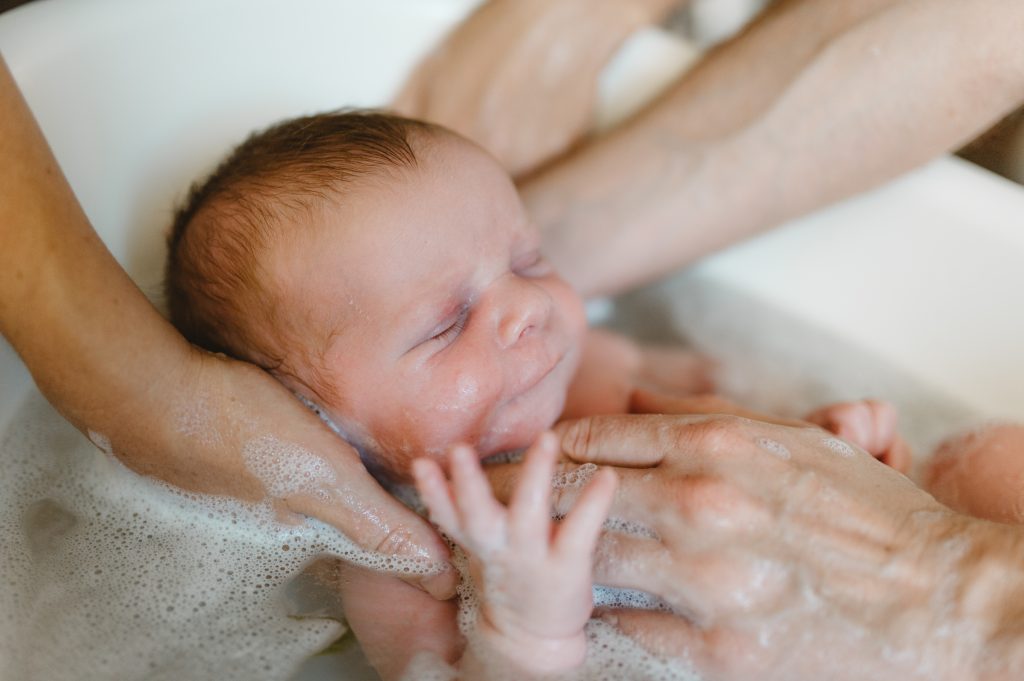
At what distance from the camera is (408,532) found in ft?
3.07

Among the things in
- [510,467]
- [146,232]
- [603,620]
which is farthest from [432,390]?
[146,232]

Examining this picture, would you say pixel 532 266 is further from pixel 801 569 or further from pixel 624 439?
pixel 801 569

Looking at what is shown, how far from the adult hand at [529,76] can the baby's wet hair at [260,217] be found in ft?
1.32

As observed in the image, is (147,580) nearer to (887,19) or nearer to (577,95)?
(577,95)

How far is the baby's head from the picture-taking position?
98 cm

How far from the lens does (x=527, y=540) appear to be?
76 centimetres

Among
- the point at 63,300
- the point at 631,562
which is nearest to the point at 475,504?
the point at 631,562

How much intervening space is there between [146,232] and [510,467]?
66 centimetres

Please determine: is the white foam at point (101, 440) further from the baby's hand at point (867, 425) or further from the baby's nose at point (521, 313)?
the baby's hand at point (867, 425)

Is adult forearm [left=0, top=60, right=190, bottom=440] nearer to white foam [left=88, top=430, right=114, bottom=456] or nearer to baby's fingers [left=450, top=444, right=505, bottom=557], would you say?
white foam [left=88, top=430, right=114, bottom=456]

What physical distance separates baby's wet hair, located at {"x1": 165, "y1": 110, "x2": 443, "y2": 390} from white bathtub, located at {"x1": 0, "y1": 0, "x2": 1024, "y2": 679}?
214mm

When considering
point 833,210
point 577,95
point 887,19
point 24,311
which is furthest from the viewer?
point 577,95

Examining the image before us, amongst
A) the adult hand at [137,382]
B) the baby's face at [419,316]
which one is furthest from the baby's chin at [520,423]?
the adult hand at [137,382]

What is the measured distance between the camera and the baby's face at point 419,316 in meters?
0.98
